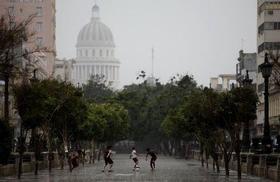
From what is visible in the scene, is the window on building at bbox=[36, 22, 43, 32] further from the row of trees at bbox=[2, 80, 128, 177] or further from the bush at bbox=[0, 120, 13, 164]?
the bush at bbox=[0, 120, 13, 164]

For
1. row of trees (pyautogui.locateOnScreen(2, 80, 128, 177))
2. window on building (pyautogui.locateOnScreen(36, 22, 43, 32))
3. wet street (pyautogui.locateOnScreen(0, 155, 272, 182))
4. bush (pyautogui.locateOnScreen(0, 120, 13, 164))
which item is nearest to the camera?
wet street (pyautogui.locateOnScreen(0, 155, 272, 182))

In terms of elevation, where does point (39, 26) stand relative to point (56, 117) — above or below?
above

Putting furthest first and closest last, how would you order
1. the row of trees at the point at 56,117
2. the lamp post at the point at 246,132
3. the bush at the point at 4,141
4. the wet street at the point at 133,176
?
the lamp post at the point at 246,132 < the row of trees at the point at 56,117 < the bush at the point at 4,141 < the wet street at the point at 133,176

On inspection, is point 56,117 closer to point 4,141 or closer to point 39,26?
point 4,141

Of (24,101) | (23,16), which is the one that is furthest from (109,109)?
(24,101)

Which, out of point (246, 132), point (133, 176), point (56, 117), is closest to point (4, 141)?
point (133, 176)

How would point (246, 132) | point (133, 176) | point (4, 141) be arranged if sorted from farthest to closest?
1. point (246, 132)
2. point (133, 176)
3. point (4, 141)

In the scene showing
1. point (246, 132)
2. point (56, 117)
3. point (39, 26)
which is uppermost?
point (39, 26)

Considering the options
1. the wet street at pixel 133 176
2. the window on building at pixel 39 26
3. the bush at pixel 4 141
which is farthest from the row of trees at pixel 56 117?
the window on building at pixel 39 26

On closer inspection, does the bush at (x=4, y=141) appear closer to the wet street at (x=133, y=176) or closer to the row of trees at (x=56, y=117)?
the row of trees at (x=56, y=117)

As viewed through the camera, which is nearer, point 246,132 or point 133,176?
point 133,176

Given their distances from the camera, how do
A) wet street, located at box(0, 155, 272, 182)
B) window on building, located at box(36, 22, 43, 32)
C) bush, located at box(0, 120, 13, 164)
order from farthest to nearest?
window on building, located at box(36, 22, 43, 32)
bush, located at box(0, 120, 13, 164)
wet street, located at box(0, 155, 272, 182)

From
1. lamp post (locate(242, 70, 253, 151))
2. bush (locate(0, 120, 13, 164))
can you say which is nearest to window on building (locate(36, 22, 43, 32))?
lamp post (locate(242, 70, 253, 151))

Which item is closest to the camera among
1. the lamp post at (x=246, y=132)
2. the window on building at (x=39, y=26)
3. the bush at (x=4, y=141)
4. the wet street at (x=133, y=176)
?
the wet street at (x=133, y=176)
